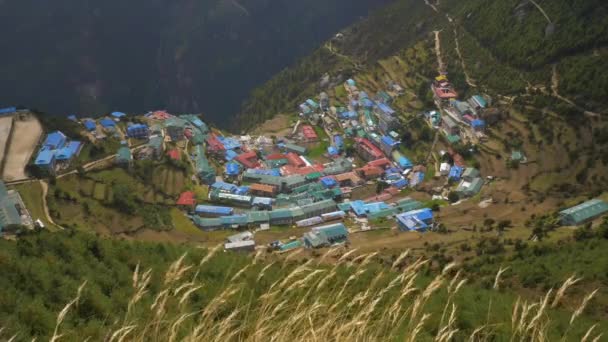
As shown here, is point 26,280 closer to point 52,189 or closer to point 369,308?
point 369,308

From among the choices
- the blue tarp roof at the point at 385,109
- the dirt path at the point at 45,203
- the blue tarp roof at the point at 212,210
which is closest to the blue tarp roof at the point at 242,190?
the blue tarp roof at the point at 212,210

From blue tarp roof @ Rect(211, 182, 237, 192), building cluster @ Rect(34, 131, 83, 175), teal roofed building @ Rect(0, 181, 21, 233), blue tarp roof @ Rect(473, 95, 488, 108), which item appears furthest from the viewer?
blue tarp roof @ Rect(473, 95, 488, 108)

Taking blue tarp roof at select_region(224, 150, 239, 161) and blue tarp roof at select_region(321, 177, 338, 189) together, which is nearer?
blue tarp roof at select_region(321, 177, 338, 189)

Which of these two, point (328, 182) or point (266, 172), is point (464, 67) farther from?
point (266, 172)

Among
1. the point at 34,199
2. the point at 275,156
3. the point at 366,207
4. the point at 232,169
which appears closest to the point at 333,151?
the point at 275,156

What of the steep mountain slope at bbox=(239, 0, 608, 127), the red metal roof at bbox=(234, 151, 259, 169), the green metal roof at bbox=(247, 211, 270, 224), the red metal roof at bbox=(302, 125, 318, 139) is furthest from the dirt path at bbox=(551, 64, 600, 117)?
the red metal roof at bbox=(234, 151, 259, 169)

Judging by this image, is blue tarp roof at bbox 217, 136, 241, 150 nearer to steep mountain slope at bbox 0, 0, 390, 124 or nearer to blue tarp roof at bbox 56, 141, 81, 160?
blue tarp roof at bbox 56, 141, 81, 160
